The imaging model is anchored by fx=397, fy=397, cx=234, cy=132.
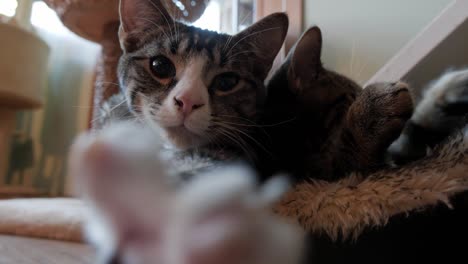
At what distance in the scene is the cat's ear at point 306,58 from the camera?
818mm

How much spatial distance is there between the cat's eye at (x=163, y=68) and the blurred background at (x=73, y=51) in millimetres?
421

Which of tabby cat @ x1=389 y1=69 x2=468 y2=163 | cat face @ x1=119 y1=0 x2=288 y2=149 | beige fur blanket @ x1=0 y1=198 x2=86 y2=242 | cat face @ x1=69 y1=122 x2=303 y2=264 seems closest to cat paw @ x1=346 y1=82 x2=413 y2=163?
tabby cat @ x1=389 y1=69 x2=468 y2=163

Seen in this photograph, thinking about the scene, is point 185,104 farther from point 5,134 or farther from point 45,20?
point 45,20

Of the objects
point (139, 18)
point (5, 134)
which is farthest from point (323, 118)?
point (5, 134)

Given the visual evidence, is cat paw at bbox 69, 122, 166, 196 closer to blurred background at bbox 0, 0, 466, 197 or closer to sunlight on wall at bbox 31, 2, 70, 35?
blurred background at bbox 0, 0, 466, 197

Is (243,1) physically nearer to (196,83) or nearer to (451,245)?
(196,83)

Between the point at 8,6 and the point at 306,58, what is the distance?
7.50ft

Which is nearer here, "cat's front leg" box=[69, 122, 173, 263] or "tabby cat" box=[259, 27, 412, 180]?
"cat's front leg" box=[69, 122, 173, 263]

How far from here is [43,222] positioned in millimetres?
981

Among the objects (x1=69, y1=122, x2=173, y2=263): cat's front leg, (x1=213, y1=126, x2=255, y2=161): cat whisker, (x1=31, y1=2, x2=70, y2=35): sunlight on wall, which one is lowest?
(x1=31, y1=2, x2=70, y2=35): sunlight on wall

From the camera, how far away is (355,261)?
1.73ft

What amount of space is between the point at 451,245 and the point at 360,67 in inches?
37.0

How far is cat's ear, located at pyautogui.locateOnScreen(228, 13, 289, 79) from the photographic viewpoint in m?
0.86

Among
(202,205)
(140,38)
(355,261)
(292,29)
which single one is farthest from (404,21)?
(202,205)
